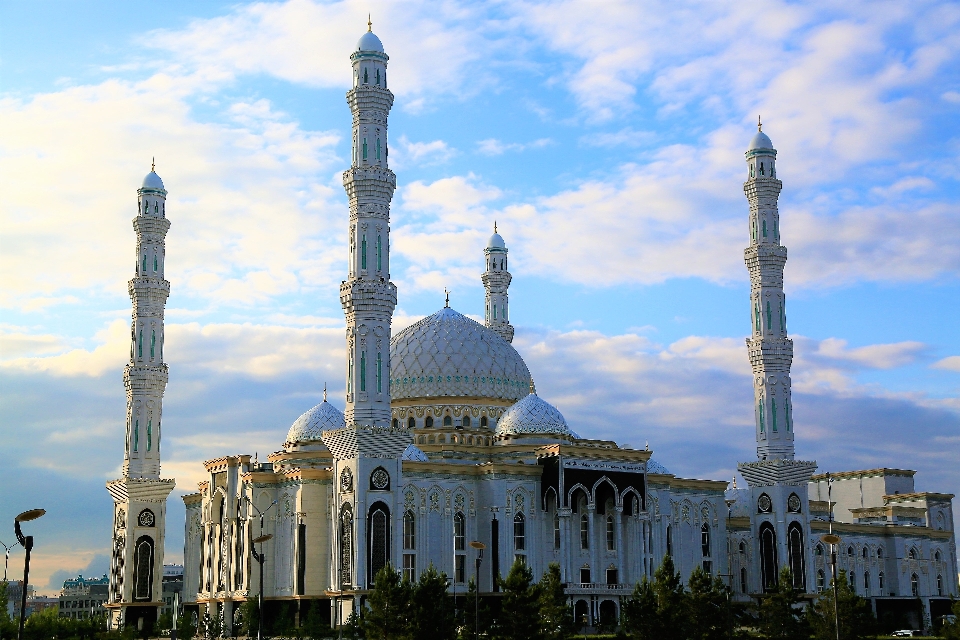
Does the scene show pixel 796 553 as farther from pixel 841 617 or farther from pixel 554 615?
pixel 554 615

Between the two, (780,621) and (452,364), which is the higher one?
(452,364)

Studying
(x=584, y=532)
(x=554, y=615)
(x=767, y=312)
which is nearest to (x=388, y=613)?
(x=554, y=615)

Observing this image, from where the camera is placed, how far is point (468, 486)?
62469 mm

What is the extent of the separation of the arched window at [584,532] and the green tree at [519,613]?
56.8 ft

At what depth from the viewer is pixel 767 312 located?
71062 millimetres

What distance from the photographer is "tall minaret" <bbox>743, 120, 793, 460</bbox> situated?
69438 millimetres

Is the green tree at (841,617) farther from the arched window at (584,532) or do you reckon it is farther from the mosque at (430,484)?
the arched window at (584,532)

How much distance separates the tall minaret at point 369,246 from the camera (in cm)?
5741

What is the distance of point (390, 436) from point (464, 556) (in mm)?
8971

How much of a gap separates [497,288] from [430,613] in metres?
40.5

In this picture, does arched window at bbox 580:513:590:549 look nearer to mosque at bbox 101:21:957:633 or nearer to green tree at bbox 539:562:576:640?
mosque at bbox 101:21:957:633

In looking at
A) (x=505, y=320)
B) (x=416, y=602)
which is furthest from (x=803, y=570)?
Result: (x=416, y=602)

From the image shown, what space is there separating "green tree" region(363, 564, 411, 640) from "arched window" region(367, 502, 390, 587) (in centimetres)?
970

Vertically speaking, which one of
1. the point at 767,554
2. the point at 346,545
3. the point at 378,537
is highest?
the point at 378,537
